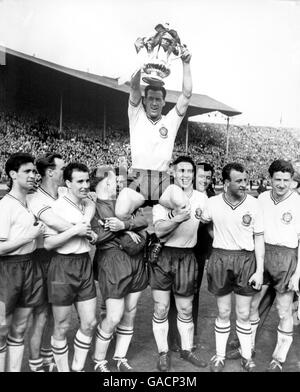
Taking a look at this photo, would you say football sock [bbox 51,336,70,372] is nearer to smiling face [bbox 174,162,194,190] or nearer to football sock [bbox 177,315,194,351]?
football sock [bbox 177,315,194,351]

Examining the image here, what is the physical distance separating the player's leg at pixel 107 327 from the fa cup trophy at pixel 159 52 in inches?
86.0

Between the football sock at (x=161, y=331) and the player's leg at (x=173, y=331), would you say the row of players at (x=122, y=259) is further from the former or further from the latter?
the player's leg at (x=173, y=331)

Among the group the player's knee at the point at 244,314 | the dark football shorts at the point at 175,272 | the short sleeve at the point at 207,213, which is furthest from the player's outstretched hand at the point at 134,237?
the player's knee at the point at 244,314

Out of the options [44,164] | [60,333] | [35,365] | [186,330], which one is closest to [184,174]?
[44,164]

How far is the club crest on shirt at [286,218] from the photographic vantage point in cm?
349

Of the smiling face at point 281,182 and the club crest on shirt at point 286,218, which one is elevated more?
the smiling face at point 281,182

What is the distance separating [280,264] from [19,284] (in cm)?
230

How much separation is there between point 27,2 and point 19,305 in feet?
9.74

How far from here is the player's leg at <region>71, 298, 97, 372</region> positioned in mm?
3111

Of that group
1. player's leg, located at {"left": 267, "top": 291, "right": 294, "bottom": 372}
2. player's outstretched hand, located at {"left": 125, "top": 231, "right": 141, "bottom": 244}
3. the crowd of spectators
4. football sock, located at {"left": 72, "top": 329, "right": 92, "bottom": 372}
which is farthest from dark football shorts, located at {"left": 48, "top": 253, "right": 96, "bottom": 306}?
the crowd of spectators

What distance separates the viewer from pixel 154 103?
3912 mm

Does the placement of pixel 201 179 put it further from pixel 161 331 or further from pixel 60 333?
pixel 60 333

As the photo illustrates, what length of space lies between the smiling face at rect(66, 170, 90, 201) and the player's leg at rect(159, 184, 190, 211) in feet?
Result: 2.39

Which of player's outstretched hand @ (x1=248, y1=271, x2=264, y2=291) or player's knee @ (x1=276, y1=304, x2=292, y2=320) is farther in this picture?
player's knee @ (x1=276, y1=304, x2=292, y2=320)
